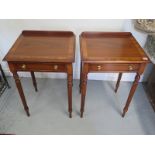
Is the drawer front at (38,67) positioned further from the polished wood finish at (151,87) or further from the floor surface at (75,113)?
the polished wood finish at (151,87)

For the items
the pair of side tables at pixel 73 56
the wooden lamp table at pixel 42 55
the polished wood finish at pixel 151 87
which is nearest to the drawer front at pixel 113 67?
the pair of side tables at pixel 73 56

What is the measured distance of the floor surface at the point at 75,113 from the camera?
143 centimetres

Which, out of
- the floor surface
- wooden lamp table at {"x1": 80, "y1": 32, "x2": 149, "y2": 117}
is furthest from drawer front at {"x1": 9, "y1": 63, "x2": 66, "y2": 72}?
the floor surface

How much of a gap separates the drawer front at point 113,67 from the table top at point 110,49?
0.05m

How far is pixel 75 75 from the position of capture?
1.96 m

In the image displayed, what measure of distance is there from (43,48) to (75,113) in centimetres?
76

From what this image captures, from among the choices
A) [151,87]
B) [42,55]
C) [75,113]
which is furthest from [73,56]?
[151,87]

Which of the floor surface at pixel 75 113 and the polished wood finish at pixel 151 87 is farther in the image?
the polished wood finish at pixel 151 87

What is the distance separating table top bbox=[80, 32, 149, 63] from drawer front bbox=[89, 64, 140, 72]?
5 cm

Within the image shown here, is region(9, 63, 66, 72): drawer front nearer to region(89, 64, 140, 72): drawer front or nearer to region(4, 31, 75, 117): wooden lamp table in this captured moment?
region(4, 31, 75, 117): wooden lamp table
